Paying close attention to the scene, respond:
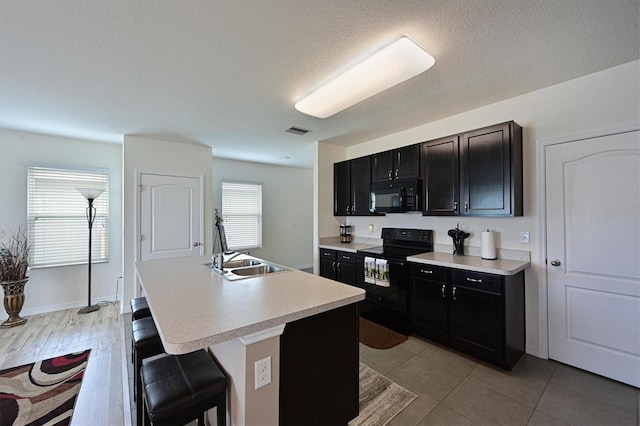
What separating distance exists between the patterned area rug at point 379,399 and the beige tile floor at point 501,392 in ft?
0.18

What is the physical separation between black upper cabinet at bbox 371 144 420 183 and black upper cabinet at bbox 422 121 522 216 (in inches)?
5.0

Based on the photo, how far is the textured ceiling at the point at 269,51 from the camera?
1.54 metres

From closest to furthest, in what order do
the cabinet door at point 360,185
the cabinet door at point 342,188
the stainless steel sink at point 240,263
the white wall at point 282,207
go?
the stainless steel sink at point 240,263, the cabinet door at point 360,185, the cabinet door at point 342,188, the white wall at point 282,207

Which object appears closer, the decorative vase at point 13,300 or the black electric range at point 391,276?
the black electric range at point 391,276

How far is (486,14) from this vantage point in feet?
5.18

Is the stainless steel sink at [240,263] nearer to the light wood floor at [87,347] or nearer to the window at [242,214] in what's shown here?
the light wood floor at [87,347]

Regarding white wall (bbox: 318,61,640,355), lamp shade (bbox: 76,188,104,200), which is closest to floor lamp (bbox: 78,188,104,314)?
lamp shade (bbox: 76,188,104,200)

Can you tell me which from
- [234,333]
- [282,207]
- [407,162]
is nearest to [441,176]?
[407,162]

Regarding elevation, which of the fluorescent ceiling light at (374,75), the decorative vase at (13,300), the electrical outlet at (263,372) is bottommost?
the decorative vase at (13,300)

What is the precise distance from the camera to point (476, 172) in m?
2.71

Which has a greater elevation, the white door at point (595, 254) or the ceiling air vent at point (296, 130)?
the ceiling air vent at point (296, 130)

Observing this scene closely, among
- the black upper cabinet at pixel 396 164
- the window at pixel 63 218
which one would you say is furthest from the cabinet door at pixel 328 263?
the window at pixel 63 218

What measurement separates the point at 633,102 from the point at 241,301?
10.8 feet

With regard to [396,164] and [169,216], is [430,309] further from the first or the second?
[169,216]
